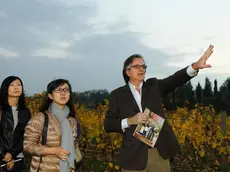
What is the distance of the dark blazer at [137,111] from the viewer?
10.4 feet

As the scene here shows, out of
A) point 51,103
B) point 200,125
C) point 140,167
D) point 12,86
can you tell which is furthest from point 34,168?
point 200,125

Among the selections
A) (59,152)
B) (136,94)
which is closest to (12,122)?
(59,152)

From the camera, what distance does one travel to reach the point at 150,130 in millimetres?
3166

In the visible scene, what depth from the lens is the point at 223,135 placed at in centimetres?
746

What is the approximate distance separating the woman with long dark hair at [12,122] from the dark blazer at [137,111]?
3.33 feet

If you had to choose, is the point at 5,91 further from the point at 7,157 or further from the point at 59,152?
the point at 59,152

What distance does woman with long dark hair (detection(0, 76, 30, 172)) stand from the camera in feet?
12.2

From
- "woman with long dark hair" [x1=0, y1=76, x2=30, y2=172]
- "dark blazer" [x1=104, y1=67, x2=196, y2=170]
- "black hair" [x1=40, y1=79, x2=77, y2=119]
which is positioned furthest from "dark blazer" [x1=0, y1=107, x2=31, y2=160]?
"dark blazer" [x1=104, y1=67, x2=196, y2=170]

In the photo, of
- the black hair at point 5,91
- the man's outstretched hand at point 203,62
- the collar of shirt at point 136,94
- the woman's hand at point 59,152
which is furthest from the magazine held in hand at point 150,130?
the black hair at point 5,91

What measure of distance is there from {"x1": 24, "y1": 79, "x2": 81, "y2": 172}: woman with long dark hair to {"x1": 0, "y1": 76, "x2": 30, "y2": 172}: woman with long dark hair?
2.61 ft

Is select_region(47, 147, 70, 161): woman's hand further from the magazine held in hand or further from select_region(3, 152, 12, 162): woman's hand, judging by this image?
select_region(3, 152, 12, 162): woman's hand

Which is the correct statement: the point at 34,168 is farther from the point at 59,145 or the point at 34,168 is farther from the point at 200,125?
the point at 200,125

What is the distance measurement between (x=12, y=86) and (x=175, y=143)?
174 cm

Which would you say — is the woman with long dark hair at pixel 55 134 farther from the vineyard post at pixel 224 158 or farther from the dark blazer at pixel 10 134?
the vineyard post at pixel 224 158
